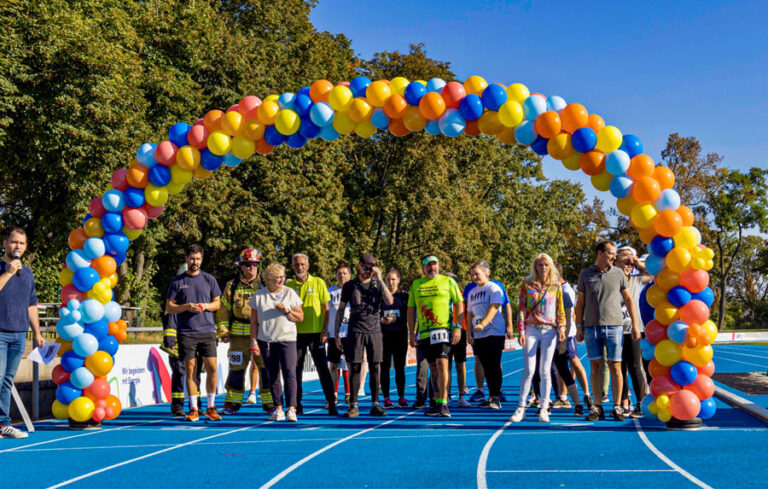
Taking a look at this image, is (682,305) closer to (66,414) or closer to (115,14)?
(66,414)

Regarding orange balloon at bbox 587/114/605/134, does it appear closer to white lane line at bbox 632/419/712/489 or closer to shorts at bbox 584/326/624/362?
shorts at bbox 584/326/624/362

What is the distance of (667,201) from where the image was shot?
8883 millimetres

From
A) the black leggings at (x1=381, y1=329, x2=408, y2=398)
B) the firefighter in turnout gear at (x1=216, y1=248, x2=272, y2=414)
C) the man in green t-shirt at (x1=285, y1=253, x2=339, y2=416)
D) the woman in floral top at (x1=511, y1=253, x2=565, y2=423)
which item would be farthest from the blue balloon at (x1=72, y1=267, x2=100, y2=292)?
the woman in floral top at (x1=511, y1=253, x2=565, y2=423)

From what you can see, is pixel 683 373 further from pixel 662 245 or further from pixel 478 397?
pixel 478 397

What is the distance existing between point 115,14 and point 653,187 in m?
19.7

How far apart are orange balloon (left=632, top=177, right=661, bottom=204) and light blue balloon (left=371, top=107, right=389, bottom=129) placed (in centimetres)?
318

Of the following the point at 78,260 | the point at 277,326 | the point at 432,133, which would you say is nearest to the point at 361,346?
the point at 277,326

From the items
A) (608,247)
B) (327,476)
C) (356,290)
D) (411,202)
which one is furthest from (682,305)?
(411,202)

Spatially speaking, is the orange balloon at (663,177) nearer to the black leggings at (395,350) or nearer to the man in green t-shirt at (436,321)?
the man in green t-shirt at (436,321)

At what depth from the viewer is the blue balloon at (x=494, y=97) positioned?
9.45 m

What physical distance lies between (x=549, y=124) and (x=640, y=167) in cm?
114

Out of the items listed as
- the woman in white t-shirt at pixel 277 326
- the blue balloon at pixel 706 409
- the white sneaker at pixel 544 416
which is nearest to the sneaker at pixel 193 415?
the woman in white t-shirt at pixel 277 326

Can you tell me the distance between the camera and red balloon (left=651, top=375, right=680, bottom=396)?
870 cm

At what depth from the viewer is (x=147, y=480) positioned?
6199 mm
